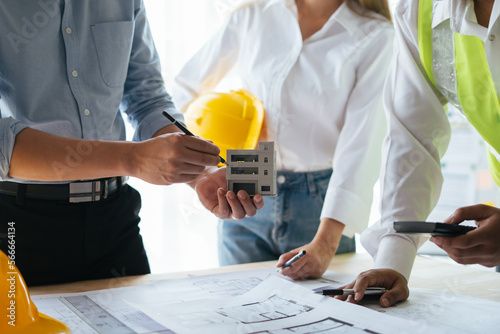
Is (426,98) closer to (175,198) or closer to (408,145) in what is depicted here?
(408,145)

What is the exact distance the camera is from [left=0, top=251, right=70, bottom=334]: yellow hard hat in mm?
732

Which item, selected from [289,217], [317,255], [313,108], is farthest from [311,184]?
[317,255]

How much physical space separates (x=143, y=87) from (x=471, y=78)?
2.77ft

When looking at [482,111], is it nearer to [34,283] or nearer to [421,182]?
[421,182]

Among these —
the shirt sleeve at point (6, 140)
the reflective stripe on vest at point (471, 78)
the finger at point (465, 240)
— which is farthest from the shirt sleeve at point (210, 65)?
the finger at point (465, 240)

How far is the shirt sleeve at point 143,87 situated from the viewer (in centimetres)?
135

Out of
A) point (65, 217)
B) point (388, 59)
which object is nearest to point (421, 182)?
point (388, 59)

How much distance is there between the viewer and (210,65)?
1.82 m

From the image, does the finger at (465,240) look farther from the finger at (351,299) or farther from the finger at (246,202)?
the finger at (246,202)

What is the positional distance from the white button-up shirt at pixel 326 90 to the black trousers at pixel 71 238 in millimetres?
597

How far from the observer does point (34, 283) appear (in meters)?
1.14

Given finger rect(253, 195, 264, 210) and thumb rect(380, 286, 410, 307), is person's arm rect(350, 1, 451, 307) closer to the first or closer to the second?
thumb rect(380, 286, 410, 307)

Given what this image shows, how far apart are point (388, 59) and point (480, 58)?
0.49 meters

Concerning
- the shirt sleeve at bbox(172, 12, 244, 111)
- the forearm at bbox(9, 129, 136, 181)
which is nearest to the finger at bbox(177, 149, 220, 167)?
the forearm at bbox(9, 129, 136, 181)
